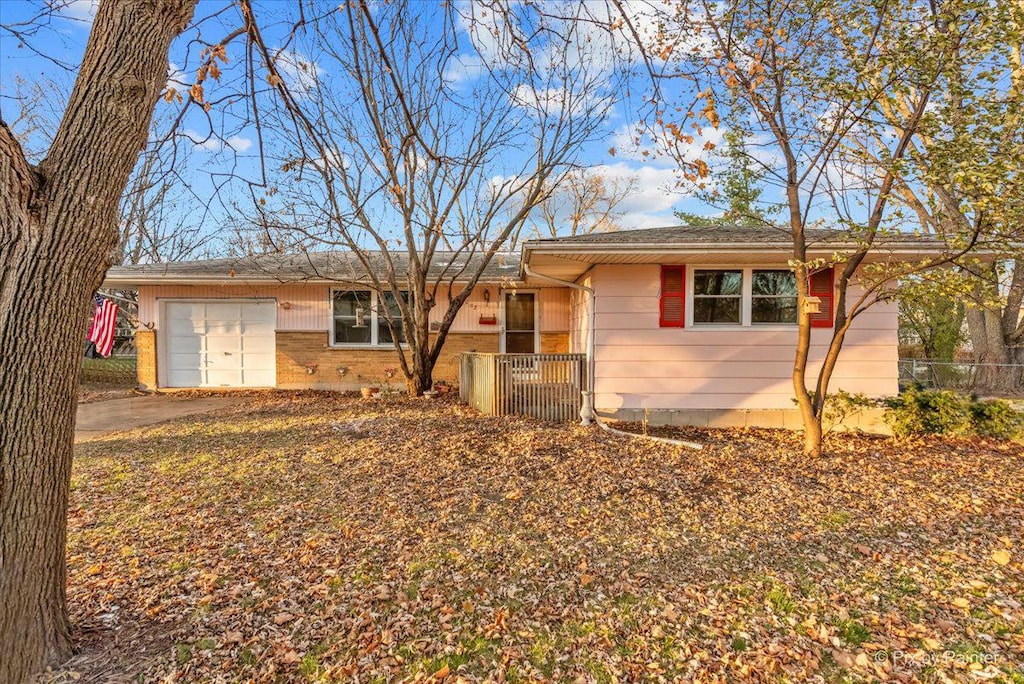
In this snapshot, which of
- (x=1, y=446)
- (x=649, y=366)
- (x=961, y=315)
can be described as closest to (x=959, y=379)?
(x=961, y=315)

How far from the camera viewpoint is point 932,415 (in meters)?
7.49

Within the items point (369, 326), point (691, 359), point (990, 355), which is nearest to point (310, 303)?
point (369, 326)

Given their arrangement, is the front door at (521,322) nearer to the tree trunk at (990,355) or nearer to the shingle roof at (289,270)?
the shingle roof at (289,270)

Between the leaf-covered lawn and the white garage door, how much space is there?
640cm

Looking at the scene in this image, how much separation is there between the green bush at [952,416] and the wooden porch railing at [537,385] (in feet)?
14.8

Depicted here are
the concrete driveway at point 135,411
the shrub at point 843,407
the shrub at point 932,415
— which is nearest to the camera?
the shrub at point 932,415

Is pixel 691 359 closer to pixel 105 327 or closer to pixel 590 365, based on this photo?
pixel 590 365

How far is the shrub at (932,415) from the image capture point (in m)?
7.41

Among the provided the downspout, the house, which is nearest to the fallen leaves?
the downspout

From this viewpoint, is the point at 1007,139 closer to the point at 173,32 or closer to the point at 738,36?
the point at 738,36

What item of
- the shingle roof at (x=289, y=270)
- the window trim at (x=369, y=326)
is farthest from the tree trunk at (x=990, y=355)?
the window trim at (x=369, y=326)

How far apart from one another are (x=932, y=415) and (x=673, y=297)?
3874 mm

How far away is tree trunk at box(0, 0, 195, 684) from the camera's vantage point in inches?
90.3

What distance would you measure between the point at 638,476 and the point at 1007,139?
532 centimetres
